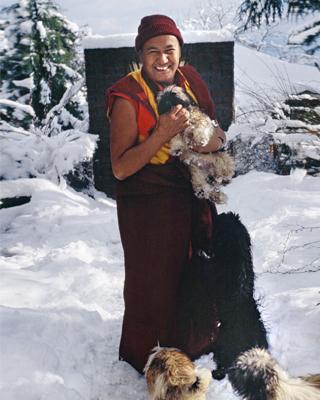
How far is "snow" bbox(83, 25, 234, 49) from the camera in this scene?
7001 millimetres

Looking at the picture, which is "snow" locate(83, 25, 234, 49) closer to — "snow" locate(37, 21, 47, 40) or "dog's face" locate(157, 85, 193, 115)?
"snow" locate(37, 21, 47, 40)

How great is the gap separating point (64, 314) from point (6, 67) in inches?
231

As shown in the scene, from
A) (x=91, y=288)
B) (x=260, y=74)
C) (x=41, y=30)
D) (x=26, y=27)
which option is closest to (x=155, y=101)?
(x=91, y=288)

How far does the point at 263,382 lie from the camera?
5.78ft

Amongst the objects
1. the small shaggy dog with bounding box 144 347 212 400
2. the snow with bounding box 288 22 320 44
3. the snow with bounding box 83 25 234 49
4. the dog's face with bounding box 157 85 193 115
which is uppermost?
the snow with bounding box 83 25 234 49

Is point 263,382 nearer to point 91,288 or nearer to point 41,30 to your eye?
point 91,288

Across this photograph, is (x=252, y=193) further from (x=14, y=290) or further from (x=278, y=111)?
(x=14, y=290)

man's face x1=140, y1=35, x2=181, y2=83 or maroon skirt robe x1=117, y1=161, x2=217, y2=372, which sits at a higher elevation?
man's face x1=140, y1=35, x2=181, y2=83

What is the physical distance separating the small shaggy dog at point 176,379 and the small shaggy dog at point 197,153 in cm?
90

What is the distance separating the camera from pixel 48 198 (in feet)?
21.3

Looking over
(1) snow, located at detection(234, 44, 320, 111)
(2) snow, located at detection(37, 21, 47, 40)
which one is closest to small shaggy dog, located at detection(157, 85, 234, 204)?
(1) snow, located at detection(234, 44, 320, 111)

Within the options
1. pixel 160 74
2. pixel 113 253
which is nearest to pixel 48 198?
pixel 113 253

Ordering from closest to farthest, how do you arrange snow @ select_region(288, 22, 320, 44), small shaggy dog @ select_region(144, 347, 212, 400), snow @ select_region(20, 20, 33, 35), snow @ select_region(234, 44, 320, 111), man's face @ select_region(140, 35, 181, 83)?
small shaggy dog @ select_region(144, 347, 212, 400)
man's face @ select_region(140, 35, 181, 83)
snow @ select_region(288, 22, 320, 44)
snow @ select_region(234, 44, 320, 111)
snow @ select_region(20, 20, 33, 35)

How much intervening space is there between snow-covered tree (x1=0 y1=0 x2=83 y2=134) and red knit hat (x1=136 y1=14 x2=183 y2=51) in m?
4.79
